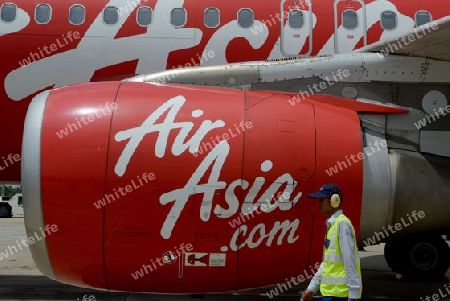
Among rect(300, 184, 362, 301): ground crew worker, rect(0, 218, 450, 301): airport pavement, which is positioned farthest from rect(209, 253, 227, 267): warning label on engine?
rect(0, 218, 450, 301): airport pavement

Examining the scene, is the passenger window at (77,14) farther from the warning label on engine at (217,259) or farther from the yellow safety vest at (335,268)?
the yellow safety vest at (335,268)

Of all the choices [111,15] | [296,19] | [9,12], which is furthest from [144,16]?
[296,19]

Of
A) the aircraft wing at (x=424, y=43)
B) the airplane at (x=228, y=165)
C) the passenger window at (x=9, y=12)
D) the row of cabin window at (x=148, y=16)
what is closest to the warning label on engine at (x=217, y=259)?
the airplane at (x=228, y=165)

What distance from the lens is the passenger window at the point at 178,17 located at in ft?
22.8

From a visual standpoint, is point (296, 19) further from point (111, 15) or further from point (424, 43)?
point (111, 15)

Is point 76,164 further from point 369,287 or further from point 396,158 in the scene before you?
point 369,287

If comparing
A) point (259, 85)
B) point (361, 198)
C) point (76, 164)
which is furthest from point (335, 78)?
point (76, 164)

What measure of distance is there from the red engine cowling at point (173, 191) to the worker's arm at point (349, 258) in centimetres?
126

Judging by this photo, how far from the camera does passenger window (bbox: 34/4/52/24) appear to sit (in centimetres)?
686

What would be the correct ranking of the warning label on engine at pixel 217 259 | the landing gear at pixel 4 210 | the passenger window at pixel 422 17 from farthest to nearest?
the landing gear at pixel 4 210 < the passenger window at pixel 422 17 < the warning label on engine at pixel 217 259

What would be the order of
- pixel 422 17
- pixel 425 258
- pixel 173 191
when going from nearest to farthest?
pixel 173 191, pixel 422 17, pixel 425 258

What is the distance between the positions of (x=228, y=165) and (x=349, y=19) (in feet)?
11.5

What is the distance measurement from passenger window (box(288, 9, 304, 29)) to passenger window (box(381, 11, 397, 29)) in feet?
3.72

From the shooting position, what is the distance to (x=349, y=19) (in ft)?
23.5
